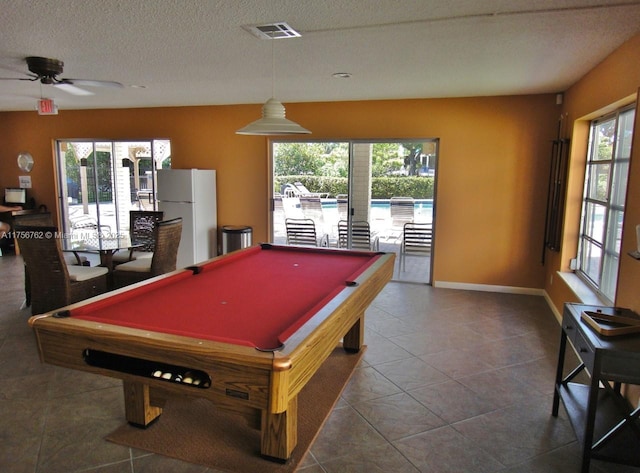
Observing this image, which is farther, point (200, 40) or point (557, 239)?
point (557, 239)

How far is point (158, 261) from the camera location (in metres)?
4.73

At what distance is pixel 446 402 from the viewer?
3.05 m

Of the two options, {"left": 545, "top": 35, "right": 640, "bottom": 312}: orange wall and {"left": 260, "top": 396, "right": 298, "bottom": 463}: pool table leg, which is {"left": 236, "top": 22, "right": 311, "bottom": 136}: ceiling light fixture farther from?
{"left": 545, "top": 35, "right": 640, "bottom": 312}: orange wall

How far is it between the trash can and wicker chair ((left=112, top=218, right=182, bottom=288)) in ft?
5.15

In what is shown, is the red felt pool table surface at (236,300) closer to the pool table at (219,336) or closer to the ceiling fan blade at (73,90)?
the pool table at (219,336)

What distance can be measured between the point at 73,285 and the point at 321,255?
248 cm

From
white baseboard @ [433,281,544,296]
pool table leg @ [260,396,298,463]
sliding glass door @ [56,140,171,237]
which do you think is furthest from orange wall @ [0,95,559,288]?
pool table leg @ [260,396,298,463]

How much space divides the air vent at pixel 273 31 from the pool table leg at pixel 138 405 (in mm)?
2387

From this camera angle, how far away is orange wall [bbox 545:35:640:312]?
9.63ft

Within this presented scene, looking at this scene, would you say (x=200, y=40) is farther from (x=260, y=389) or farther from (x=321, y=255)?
(x=260, y=389)

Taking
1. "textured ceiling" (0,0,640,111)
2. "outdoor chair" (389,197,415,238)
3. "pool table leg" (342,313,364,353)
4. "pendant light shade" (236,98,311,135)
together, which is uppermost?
"textured ceiling" (0,0,640,111)

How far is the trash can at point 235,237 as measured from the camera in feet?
21.7

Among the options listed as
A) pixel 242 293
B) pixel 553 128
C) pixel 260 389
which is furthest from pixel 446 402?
pixel 553 128

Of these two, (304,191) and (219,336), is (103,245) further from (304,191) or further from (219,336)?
(219,336)
